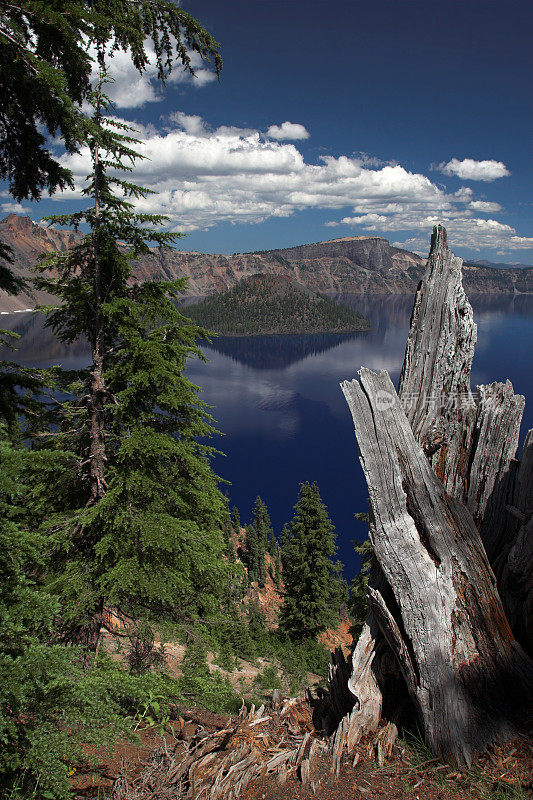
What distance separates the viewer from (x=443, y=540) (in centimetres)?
423

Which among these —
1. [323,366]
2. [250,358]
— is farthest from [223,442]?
[250,358]

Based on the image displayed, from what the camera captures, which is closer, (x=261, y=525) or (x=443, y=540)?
(x=443, y=540)

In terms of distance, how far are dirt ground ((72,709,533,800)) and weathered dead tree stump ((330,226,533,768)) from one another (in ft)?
0.43

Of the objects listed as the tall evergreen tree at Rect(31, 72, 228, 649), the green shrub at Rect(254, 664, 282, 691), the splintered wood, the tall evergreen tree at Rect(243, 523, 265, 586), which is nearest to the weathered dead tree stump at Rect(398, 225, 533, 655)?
the splintered wood

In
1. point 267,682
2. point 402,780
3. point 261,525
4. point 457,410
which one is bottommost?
point 261,525

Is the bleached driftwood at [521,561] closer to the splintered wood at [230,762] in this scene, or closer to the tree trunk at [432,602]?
the tree trunk at [432,602]

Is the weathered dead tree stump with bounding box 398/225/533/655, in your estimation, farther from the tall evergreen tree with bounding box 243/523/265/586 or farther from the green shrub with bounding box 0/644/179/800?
the tall evergreen tree with bounding box 243/523/265/586

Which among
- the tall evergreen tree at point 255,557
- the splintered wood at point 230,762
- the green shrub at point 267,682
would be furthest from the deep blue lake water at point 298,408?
the splintered wood at point 230,762

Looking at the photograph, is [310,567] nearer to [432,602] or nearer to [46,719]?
[432,602]

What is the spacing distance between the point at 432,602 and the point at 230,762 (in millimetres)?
2420

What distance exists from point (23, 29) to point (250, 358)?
5968 inches

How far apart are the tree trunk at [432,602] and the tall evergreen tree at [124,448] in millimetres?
3268

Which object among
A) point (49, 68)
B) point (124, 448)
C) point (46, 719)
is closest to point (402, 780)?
point (46, 719)

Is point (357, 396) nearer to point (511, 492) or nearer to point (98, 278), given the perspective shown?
point (511, 492)
